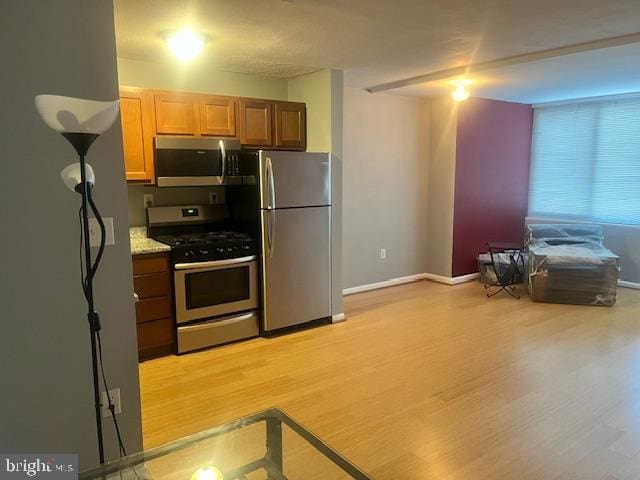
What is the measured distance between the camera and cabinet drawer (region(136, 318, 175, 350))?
3.42 meters

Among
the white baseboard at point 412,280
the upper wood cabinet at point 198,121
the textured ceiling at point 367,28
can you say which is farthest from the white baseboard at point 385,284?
the textured ceiling at point 367,28

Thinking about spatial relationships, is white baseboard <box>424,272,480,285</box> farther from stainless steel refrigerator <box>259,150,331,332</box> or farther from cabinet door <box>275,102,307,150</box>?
cabinet door <box>275,102,307,150</box>

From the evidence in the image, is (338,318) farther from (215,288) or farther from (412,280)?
(412,280)

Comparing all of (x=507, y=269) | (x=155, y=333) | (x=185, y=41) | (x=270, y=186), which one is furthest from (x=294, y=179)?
(x=507, y=269)

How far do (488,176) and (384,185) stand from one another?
151cm

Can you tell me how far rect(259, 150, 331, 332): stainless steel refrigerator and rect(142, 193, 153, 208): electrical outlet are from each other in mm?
963

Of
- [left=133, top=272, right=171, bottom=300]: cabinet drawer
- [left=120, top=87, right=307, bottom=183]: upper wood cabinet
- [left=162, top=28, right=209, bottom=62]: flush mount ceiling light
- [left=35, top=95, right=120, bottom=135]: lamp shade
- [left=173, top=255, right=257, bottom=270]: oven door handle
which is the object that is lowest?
[left=133, top=272, right=171, bottom=300]: cabinet drawer

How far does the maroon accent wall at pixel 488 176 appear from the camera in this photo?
5625mm

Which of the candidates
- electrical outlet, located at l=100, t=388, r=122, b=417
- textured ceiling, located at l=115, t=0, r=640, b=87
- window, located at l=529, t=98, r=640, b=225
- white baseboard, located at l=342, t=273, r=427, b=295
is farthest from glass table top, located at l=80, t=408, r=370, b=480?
window, located at l=529, t=98, r=640, b=225

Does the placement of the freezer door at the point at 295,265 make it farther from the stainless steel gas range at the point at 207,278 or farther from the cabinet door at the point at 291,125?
the cabinet door at the point at 291,125

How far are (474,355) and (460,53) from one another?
7.73ft

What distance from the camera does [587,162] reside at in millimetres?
5766

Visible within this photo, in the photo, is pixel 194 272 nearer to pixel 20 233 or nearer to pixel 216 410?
pixel 216 410

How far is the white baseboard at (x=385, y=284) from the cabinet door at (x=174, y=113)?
2.61 m
